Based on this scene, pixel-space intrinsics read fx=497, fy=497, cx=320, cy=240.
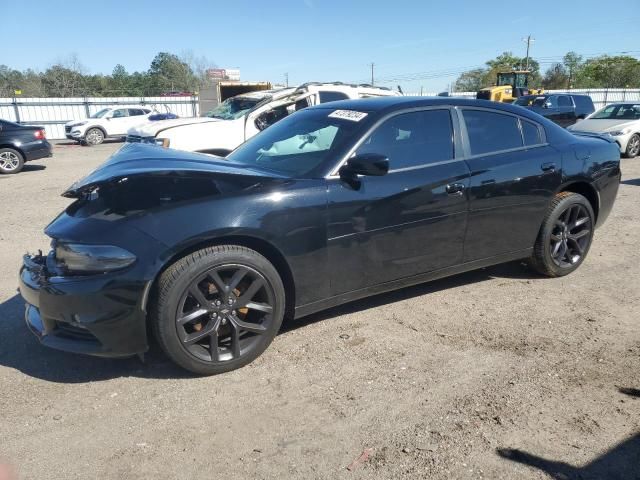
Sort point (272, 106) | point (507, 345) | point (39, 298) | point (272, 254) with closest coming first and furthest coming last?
point (39, 298), point (272, 254), point (507, 345), point (272, 106)

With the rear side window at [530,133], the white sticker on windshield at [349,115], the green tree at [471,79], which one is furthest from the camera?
the green tree at [471,79]

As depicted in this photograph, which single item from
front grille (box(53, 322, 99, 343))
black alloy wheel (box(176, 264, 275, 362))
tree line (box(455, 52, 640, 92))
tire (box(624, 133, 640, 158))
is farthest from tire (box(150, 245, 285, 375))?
tree line (box(455, 52, 640, 92))

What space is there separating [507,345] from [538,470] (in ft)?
4.08

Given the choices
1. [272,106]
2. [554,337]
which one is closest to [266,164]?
[554,337]

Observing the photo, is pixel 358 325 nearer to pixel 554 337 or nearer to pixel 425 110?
pixel 554 337

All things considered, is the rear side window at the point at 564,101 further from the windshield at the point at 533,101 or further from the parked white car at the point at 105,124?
the parked white car at the point at 105,124

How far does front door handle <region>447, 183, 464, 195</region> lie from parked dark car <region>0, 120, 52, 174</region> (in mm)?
12316

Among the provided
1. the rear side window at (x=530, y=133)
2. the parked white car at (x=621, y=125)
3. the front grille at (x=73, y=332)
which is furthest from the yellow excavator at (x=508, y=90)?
the front grille at (x=73, y=332)

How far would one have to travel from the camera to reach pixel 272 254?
318 centimetres

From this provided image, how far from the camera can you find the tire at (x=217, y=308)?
111 inches

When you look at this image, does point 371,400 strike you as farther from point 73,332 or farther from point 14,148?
point 14,148

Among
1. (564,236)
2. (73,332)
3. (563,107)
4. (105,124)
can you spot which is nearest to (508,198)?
(564,236)

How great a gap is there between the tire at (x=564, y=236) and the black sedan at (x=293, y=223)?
2cm

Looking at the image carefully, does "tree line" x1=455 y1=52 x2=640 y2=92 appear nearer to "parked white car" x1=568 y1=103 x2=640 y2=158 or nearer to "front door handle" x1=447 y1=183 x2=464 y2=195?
"parked white car" x1=568 y1=103 x2=640 y2=158
